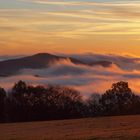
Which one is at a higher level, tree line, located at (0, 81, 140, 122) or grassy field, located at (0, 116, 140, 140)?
tree line, located at (0, 81, 140, 122)

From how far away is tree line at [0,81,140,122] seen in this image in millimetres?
72625

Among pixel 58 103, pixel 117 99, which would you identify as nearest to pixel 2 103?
pixel 58 103

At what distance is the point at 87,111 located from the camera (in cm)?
7794

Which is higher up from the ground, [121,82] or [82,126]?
[121,82]

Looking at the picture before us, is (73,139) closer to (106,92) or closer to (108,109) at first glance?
(108,109)

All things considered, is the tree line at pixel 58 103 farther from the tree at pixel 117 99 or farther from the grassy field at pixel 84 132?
the grassy field at pixel 84 132

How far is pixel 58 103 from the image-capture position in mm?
79625

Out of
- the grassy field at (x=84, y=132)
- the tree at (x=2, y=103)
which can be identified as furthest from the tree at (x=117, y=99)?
the grassy field at (x=84, y=132)

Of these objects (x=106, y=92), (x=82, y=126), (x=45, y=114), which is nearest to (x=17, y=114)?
(x=45, y=114)

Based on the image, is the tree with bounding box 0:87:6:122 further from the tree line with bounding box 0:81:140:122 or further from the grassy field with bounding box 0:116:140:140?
the grassy field with bounding box 0:116:140:140

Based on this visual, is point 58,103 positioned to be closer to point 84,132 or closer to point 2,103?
point 2,103

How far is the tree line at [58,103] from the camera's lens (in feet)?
238

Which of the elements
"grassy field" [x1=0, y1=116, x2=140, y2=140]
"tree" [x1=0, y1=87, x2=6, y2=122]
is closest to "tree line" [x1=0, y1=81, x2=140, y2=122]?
"tree" [x1=0, y1=87, x2=6, y2=122]

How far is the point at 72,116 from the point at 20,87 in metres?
16.0
